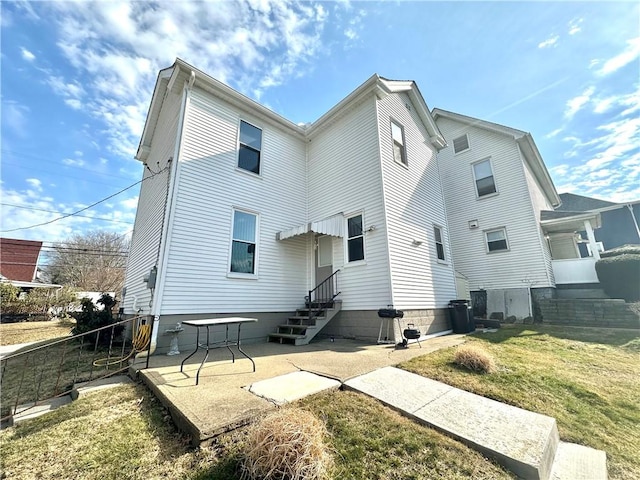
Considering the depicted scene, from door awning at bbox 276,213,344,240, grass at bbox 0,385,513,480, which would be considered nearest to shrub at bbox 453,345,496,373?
grass at bbox 0,385,513,480

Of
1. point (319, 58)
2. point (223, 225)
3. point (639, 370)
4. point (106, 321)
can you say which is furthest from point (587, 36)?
point (106, 321)

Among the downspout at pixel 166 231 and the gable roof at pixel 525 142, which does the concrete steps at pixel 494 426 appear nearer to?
the downspout at pixel 166 231

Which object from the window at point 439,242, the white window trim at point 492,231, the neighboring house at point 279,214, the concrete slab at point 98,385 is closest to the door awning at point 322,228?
the neighboring house at point 279,214

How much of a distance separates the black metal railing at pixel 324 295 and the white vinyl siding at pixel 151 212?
14.4 feet

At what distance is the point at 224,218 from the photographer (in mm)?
7203

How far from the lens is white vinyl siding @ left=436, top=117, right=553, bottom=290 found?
10984 mm

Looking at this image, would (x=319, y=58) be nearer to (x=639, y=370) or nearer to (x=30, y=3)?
(x=30, y=3)

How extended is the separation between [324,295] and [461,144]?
1189 cm

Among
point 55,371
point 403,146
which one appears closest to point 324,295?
point 403,146

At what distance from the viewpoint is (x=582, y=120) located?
11.5m

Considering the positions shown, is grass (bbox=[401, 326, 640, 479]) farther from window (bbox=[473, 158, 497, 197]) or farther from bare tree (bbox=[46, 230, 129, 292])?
bare tree (bbox=[46, 230, 129, 292])

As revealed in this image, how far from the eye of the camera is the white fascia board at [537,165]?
39.1 ft

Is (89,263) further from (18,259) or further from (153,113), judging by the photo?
(153,113)

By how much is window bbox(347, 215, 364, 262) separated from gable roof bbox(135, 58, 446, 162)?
4.10 metres
